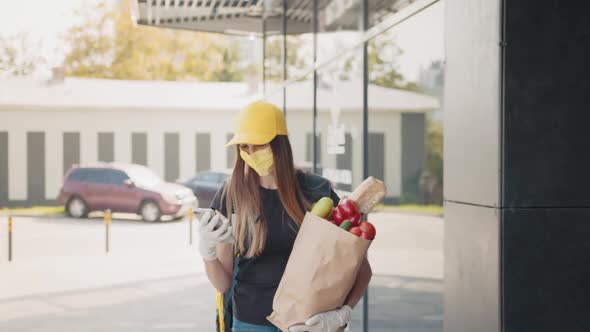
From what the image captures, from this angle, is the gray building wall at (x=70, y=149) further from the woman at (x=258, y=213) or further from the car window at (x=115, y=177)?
the woman at (x=258, y=213)

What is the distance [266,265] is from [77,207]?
2099 cm

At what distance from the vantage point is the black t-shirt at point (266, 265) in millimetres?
3105

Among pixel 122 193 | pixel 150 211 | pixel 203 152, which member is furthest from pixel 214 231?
pixel 203 152

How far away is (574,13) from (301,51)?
6720mm

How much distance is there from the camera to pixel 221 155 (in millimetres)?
29766

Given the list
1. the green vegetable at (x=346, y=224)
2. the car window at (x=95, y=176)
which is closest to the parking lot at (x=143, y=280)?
the green vegetable at (x=346, y=224)

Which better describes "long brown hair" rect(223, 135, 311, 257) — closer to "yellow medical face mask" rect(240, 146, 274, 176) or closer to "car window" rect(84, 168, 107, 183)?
"yellow medical face mask" rect(240, 146, 274, 176)

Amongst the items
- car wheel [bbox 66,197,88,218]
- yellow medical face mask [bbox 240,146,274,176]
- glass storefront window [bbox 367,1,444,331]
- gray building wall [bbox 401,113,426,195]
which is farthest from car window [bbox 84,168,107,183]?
yellow medical face mask [bbox 240,146,274,176]

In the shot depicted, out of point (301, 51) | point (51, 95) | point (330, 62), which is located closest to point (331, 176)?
point (330, 62)

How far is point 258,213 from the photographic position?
311cm

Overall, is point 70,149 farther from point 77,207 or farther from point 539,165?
point 539,165

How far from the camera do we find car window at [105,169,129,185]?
2248 centimetres

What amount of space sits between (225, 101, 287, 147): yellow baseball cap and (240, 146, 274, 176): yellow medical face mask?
7 cm

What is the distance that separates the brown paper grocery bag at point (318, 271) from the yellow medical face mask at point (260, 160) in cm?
55
